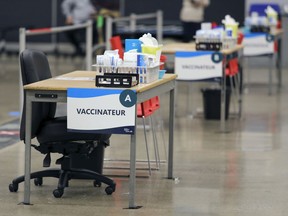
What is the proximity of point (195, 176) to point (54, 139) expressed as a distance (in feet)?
5.54

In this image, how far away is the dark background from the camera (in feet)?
74.6

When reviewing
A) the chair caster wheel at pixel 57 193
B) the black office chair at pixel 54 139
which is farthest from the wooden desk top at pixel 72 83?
the chair caster wheel at pixel 57 193

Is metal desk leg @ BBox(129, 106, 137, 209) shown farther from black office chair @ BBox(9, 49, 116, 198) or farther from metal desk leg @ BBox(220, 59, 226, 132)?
metal desk leg @ BBox(220, 59, 226, 132)

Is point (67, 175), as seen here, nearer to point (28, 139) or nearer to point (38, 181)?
point (38, 181)

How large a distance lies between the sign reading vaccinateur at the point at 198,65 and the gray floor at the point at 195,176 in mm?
709

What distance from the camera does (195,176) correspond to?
29.3 ft

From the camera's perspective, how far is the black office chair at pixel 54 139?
7828 mm

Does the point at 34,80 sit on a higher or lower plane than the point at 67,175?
higher

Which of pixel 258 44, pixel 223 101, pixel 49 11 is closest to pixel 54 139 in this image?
pixel 223 101

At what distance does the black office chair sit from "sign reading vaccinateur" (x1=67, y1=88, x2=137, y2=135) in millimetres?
432

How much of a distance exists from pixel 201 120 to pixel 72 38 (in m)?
8.92

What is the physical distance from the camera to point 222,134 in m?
11.7

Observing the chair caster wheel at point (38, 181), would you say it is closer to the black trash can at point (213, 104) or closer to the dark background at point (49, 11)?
the black trash can at point (213, 104)

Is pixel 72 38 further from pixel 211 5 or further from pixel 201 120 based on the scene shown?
pixel 201 120
